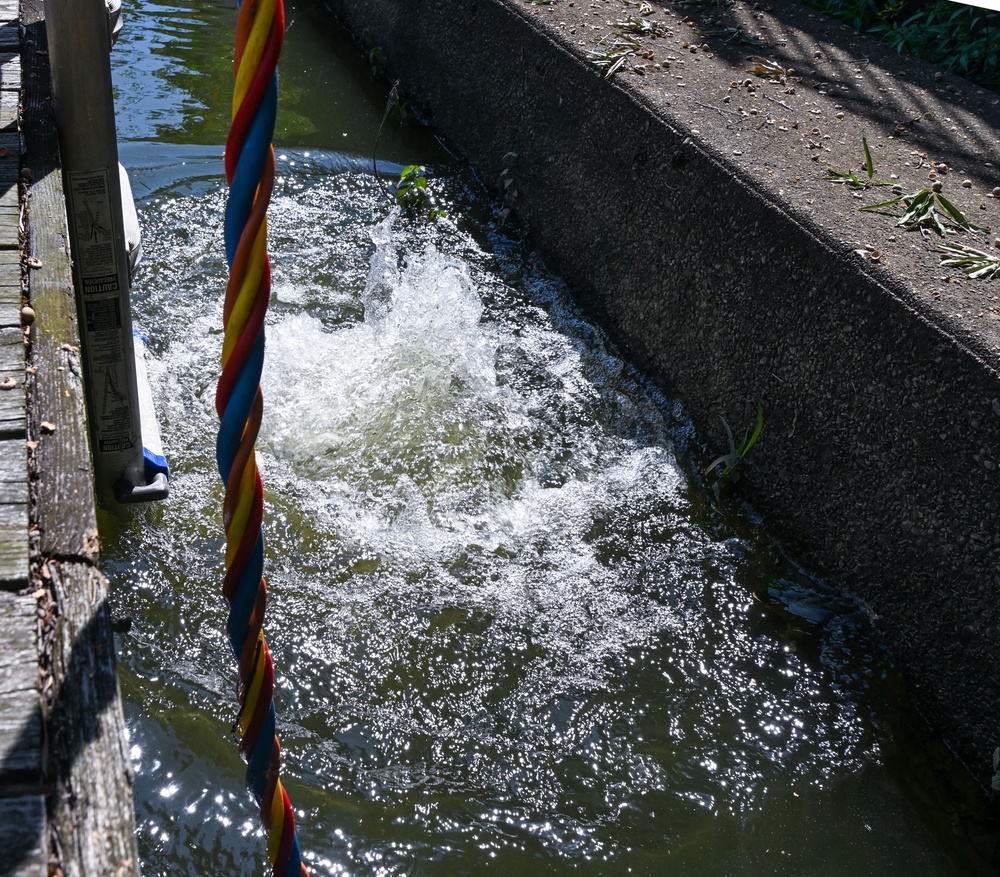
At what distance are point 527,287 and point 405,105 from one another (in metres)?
2.19

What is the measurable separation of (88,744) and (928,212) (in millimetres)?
3098

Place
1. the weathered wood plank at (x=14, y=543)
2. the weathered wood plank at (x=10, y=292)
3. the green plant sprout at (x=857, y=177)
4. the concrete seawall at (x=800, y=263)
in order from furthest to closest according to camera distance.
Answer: the green plant sprout at (x=857, y=177)
the concrete seawall at (x=800, y=263)
the weathered wood plank at (x=10, y=292)
the weathered wood plank at (x=14, y=543)

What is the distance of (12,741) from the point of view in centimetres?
95

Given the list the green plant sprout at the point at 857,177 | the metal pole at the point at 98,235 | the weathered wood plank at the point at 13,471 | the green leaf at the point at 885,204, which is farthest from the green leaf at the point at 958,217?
the weathered wood plank at the point at 13,471

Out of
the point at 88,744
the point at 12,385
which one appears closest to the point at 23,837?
the point at 88,744

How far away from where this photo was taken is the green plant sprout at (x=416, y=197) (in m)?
4.84

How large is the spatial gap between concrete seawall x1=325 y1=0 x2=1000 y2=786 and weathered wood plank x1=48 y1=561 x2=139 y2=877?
7.26 ft

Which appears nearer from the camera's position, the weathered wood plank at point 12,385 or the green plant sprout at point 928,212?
the weathered wood plank at point 12,385

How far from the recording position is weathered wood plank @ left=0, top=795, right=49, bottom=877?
2.79ft

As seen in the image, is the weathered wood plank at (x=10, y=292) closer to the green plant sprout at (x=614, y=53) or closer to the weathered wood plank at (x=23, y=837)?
the weathered wood plank at (x=23, y=837)

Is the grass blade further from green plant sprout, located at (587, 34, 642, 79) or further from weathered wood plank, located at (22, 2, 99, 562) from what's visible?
weathered wood plank, located at (22, 2, 99, 562)

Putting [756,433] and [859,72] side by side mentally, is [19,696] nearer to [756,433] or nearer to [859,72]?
[756,433]

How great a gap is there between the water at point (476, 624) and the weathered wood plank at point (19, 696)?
1207mm

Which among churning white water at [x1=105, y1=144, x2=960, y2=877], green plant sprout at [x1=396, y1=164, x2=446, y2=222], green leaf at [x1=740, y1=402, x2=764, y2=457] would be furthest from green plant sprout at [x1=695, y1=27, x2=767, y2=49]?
green leaf at [x1=740, y1=402, x2=764, y2=457]
